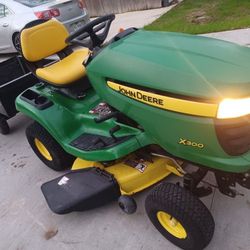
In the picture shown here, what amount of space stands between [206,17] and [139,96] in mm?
4499

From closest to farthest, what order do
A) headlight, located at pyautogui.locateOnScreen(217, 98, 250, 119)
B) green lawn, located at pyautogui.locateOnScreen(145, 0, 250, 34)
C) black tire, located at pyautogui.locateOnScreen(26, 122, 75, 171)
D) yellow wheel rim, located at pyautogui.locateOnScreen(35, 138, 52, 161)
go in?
headlight, located at pyautogui.locateOnScreen(217, 98, 250, 119) < black tire, located at pyautogui.locateOnScreen(26, 122, 75, 171) < yellow wheel rim, located at pyautogui.locateOnScreen(35, 138, 52, 161) < green lawn, located at pyautogui.locateOnScreen(145, 0, 250, 34)

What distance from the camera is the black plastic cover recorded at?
6.74 feet

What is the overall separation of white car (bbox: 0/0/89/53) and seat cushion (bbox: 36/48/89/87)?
340 centimetres

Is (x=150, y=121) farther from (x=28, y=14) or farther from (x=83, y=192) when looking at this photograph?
(x=28, y=14)

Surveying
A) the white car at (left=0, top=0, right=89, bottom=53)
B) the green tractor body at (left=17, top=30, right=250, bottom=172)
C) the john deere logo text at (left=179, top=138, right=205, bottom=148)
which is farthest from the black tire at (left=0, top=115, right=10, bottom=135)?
the white car at (left=0, top=0, right=89, bottom=53)

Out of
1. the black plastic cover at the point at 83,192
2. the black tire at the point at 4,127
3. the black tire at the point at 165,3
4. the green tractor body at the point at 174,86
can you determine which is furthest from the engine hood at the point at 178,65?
the black tire at the point at 165,3

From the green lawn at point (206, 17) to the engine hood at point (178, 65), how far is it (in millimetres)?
3355

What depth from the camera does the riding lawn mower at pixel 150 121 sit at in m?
1.47

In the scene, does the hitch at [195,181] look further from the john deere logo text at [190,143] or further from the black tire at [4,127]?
the black tire at [4,127]

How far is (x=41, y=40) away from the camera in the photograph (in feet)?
8.63

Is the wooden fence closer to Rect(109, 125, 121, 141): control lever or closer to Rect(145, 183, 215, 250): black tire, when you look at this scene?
Rect(109, 125, 121, 141): control lever

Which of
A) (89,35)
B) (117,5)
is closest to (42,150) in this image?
(89,35)

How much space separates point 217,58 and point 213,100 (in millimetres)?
282

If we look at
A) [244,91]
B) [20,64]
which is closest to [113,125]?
[244,91]
